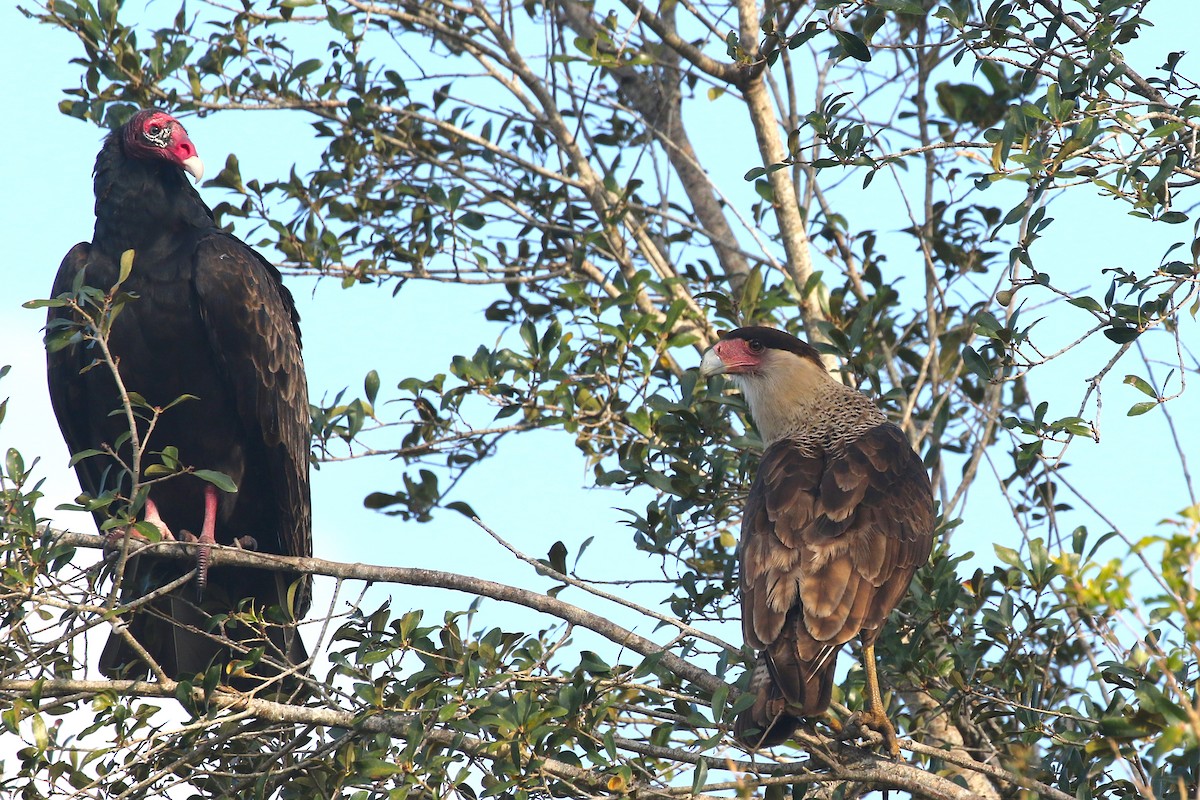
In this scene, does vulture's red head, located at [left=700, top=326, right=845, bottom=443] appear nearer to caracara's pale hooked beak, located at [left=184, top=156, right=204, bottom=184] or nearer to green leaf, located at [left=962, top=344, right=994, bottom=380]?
green leaf, located at [left=962, top=344, right=994, bottom=380]

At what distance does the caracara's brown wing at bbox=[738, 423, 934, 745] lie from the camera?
147 inches

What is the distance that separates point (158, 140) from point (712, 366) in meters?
2.51

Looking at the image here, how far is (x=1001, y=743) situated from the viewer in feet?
14.4

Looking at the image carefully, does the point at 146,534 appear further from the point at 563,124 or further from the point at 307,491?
the point at 563,124

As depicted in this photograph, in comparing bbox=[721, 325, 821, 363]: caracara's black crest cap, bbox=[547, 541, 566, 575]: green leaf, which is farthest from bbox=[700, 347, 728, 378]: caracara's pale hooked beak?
bbox=[547, 541, 566, 575]: green leaf

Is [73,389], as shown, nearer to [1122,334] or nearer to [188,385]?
[188,385]

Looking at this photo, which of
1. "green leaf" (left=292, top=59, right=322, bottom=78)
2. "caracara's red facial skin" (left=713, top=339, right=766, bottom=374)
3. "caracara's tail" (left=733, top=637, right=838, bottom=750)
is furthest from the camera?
"green leaf" (left=292, top=59, right=322, bottom=78)

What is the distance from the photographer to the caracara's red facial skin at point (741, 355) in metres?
5.34

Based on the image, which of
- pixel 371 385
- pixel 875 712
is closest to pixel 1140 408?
pixel 875 712

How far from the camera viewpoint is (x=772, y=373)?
5.29 meters

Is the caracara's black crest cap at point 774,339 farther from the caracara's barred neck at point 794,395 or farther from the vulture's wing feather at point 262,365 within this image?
the vulture's wing feather at point 262,365

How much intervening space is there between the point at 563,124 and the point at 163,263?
2.30 m

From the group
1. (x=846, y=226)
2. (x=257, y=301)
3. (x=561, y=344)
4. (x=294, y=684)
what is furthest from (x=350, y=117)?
(x=294, y=684)

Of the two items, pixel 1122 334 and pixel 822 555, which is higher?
pixel 1122 334
